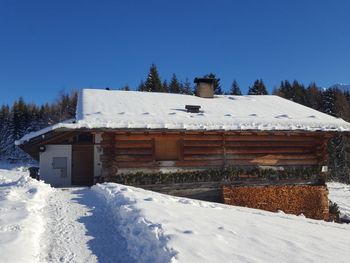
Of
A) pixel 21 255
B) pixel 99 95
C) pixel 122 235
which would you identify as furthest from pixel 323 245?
pixel 99 95

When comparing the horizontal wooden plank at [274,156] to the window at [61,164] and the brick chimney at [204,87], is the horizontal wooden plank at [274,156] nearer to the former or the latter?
the brick chimney at [204,87]

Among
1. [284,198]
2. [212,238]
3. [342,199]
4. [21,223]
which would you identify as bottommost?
[342,199]

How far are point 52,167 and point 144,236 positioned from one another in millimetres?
10885

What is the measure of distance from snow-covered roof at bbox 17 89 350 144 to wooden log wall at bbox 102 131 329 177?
0.52 m

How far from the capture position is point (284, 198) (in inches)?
609

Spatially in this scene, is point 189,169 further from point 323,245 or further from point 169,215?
point 323,245

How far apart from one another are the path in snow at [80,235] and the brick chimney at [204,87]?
12.9 m

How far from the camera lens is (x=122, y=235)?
6070 millimetres

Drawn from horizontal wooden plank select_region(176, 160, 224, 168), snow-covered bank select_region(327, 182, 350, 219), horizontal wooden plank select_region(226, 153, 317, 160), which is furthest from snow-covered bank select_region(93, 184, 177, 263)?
snow-covered bank select_region(327, 182, 350, 219)

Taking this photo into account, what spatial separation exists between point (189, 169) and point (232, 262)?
10501 millimetres

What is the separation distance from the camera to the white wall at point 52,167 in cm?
1528

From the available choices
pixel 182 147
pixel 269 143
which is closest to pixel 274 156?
pixel 269 143

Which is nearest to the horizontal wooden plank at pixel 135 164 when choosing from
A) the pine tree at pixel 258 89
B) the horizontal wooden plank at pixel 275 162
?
Answer: the horizontal wooden plank at pixel 275 162

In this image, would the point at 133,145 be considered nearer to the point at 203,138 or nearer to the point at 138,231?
the point at 203,138
